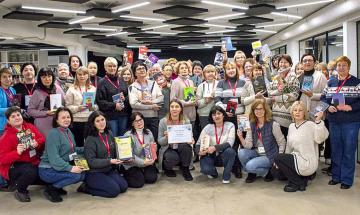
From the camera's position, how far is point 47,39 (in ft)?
40.0

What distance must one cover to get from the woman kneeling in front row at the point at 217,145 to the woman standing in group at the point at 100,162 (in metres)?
1.02

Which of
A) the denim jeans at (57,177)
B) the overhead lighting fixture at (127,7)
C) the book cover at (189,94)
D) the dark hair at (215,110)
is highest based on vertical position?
the overhead lighting fixture at (127,7)

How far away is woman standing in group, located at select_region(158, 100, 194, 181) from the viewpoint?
4531 mm

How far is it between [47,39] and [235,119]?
30.7ft

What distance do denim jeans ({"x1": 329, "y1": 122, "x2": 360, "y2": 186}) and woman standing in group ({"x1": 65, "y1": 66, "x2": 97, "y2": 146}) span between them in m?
2.82

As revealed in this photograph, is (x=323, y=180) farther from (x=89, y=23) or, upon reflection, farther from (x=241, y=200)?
(x=89, y=23)

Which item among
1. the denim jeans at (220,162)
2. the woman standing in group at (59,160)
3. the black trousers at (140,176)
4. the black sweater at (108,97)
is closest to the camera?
the woman standing in group at (59,160)

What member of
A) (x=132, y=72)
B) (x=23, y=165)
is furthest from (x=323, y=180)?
(x=23, y=165)

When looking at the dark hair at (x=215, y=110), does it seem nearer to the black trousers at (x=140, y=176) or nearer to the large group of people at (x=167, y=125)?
the large group of people at (x=167, y=125)

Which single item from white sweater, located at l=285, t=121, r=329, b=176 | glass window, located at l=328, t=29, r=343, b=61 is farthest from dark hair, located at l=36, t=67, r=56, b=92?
glass window, located at l=328, t=29, r=343, b=61

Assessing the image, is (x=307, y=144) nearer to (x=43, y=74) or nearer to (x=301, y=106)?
(x=301, y=106)

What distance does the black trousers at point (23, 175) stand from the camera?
383 centimetres

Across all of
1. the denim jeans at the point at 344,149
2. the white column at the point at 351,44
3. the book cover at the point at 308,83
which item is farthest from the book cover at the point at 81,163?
the white column at the point at 351,44

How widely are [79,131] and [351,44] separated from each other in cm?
531
